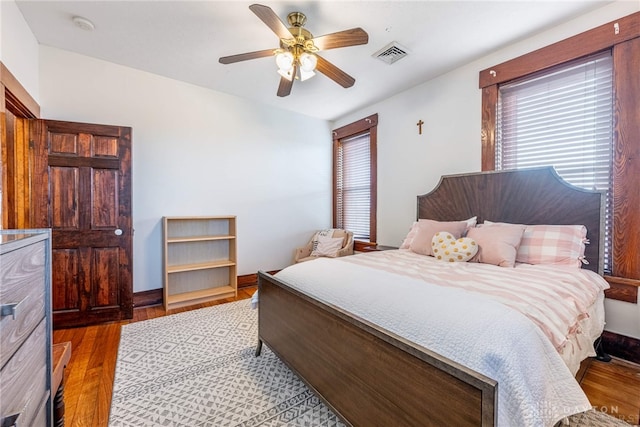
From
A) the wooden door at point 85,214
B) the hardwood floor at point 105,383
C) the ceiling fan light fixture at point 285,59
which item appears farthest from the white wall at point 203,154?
the ceiling fan light fixture at point 285,59

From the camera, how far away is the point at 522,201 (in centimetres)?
253

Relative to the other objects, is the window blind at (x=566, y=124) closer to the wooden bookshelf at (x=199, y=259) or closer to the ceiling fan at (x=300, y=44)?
the ceiling fan at (x=300, y=44)

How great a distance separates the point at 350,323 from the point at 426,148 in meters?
2.82

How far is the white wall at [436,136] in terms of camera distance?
221 cm

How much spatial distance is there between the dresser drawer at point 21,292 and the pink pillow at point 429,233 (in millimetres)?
2560

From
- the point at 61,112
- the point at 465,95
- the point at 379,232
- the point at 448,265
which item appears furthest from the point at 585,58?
the point at 61,112

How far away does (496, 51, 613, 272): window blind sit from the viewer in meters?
2.23

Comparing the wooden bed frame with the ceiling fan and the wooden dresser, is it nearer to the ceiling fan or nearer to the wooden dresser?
the wooden dresser

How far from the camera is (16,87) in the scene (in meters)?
2.24

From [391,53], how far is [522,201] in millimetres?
1910

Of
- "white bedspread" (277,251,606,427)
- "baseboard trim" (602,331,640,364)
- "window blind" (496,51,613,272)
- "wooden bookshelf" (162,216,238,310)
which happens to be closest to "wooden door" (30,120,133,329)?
"wooden bookshelf" (162,216,238,310)

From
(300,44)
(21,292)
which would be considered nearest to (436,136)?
(300,44)

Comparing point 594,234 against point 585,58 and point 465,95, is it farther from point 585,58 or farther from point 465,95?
point 465,95

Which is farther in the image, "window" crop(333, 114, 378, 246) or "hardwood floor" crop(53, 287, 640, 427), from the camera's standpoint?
"window" crop(333, 114, 378, 246)
